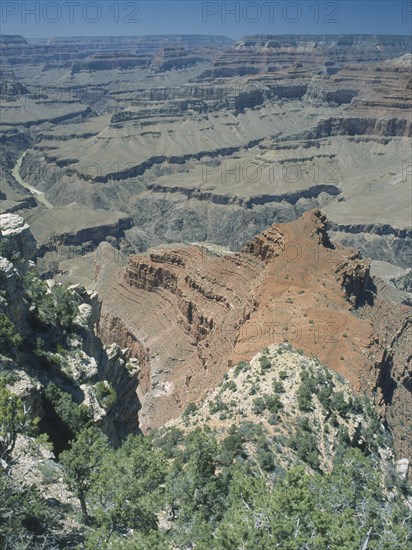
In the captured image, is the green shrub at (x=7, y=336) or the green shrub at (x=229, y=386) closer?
the green shrub at (x=7, y=336)

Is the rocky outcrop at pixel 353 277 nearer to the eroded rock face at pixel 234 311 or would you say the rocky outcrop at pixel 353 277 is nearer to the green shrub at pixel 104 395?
the eroded rock face at pixel 234 311

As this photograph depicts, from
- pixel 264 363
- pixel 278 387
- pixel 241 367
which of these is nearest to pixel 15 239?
pixel 241 367

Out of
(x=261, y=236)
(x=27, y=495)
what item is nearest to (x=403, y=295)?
(x=261, y=236)

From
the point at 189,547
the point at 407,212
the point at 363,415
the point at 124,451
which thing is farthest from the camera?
the point at 407,212

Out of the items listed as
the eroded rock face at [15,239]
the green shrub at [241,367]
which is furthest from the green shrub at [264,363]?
the eroded rock face at [15,239]

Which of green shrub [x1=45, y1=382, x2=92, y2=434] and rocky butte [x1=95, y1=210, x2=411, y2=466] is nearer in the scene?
green shrub [x1=45, y1=382, x2=92, y2=434]

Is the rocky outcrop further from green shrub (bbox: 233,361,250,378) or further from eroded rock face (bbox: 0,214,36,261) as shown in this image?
eroded rock face (bbox: 0,214,36,261)

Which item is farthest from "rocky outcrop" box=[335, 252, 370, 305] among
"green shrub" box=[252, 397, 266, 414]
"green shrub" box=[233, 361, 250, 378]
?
"green shrub" box=[252, 397, 266, 414]

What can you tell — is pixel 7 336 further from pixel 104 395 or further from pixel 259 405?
pixel 259 405

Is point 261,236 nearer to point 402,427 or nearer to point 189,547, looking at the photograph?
point 402,427
